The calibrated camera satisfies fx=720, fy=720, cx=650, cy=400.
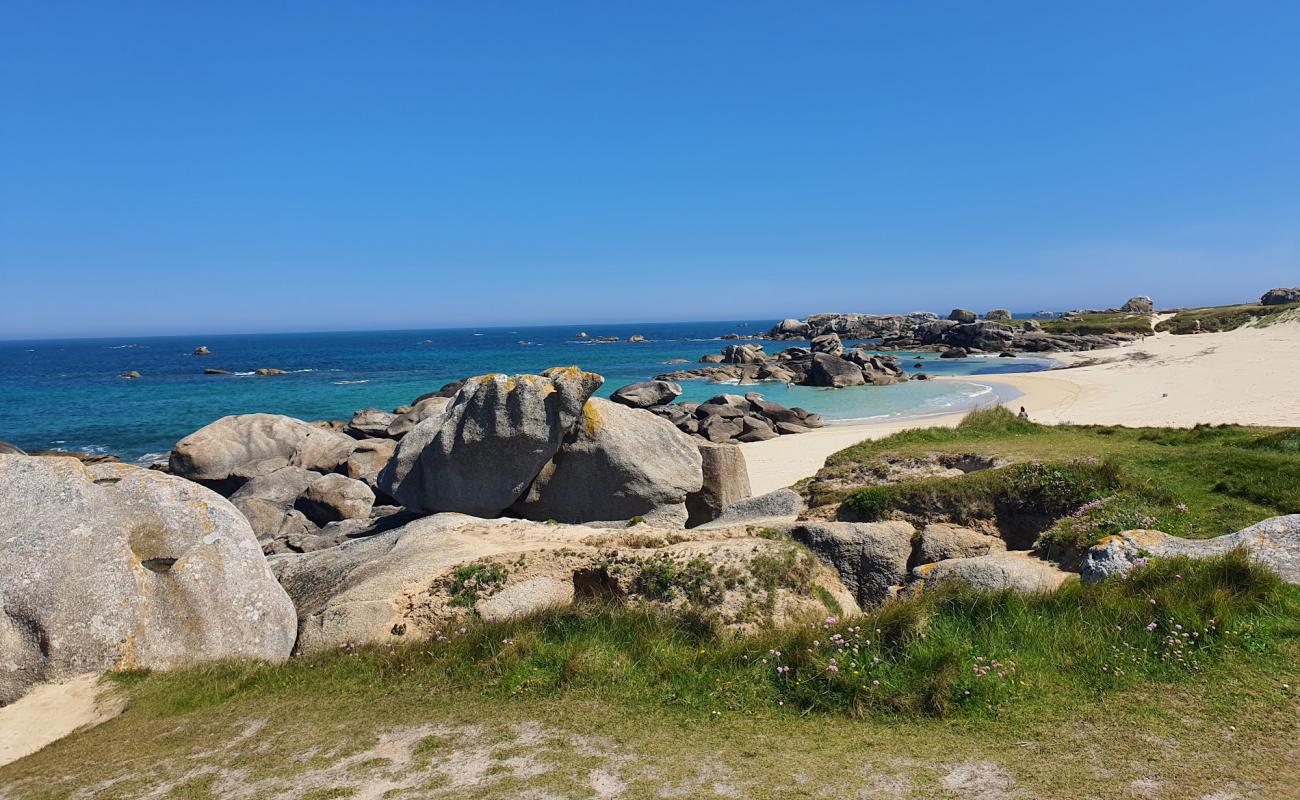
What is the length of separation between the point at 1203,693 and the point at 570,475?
530 inches

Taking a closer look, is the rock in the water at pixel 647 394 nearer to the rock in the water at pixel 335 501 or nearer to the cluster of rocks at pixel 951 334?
the rock in the water at pixel 335 501

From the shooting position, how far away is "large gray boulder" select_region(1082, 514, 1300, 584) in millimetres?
8859

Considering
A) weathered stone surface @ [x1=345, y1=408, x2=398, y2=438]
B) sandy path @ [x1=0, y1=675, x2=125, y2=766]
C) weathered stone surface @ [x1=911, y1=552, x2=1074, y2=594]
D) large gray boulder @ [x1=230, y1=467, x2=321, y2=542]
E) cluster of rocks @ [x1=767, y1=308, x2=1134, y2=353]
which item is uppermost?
cluster of rocks @ [x1=767, y1=308, x2=1134, y2=353]

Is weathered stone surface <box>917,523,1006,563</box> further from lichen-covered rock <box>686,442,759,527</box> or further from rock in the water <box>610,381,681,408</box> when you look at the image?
rock in the water <box>610,381,681,408</box>

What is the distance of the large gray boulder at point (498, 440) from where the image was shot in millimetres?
17375

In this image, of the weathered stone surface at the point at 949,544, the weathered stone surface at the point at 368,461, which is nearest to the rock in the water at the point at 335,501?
the weathered stone surface at the point at 368,461

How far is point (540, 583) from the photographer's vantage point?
10.9m

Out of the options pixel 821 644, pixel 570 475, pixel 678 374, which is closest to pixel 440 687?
pixel 821 644

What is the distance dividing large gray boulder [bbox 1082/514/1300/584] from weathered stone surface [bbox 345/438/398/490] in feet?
79.4

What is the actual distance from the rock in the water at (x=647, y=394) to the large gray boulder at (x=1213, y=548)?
4123 cm

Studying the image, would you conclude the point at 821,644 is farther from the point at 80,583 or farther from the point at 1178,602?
the point at 80,583

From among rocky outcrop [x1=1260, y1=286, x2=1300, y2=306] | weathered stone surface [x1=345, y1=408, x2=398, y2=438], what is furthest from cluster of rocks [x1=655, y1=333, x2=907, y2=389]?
rocky outcrop [x1=1260, y1=286, x2=1300, y2=306]

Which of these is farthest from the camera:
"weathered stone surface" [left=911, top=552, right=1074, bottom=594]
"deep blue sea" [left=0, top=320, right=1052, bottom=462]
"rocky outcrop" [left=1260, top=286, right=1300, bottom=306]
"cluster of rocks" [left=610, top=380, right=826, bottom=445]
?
"rocky outcrop" [left=1260, top=286, right=1300, bottom=306]

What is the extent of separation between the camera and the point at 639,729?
6836 mm
